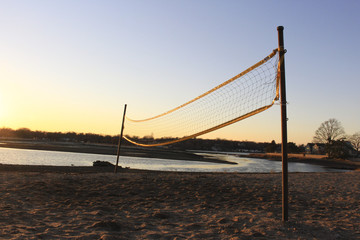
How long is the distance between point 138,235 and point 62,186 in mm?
4032

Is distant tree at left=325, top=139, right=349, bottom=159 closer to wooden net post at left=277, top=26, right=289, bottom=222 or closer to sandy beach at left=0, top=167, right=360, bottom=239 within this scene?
sandy beach at left=0, top=167, right=360, bottom=239

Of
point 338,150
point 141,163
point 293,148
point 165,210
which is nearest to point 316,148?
point 293,148

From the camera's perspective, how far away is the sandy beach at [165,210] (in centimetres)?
394

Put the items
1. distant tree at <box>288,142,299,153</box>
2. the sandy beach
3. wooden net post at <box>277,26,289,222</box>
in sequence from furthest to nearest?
distant tree at <box>288,142,299,153</box>, wooden net post at <box>277,26,289,222</box>, the sandy beach

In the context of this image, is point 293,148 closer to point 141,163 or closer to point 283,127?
point 141,163

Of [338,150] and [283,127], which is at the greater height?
[338,150]

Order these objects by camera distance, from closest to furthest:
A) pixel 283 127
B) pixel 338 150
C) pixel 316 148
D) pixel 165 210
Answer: pixel 283 127
pixel 165 210
pixel 338 150
pixel 316 148

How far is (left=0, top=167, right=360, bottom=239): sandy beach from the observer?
3941 mm

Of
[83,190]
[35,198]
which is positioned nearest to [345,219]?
[83,190]

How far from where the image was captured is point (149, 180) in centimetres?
802

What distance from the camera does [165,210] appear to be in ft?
17.3

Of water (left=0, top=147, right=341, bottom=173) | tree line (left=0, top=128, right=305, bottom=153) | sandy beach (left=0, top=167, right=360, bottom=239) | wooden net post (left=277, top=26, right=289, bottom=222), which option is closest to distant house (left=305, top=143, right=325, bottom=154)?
tree line (left=0, top=128, right=305, bottom=153)

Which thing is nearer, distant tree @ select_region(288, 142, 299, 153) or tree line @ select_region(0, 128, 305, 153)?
distant tree @ select_region(288, 142, 299, 153)

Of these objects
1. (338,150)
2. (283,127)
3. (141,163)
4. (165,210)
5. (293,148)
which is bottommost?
(141,163)
